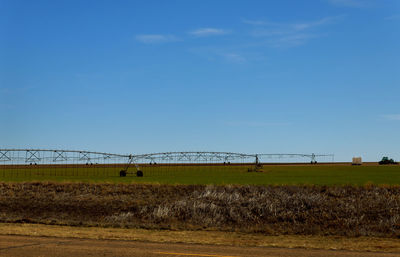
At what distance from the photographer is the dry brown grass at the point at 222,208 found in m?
28.8

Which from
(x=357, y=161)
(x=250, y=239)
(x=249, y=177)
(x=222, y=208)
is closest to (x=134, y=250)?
(x=250, y=239)

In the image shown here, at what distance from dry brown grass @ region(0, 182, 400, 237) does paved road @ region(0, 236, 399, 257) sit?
8.14 meters

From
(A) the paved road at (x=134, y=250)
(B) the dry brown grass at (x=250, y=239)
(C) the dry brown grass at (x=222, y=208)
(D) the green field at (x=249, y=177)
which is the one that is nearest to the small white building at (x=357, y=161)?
(D) the green field at (x=249, y=177)

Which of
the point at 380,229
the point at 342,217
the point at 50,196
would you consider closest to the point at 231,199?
the point at 342,217

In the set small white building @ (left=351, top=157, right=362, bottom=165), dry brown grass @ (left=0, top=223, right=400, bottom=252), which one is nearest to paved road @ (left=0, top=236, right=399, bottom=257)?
dry brown grass @ (left=0, top=223, right=400, bottom=252)

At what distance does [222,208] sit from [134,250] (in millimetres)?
17677

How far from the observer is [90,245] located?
18125 mm

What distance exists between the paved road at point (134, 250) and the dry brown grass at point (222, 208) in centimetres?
814

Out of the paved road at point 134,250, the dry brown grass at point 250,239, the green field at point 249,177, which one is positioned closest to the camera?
the paved road at point 134,250

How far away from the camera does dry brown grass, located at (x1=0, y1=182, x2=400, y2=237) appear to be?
28.8 m

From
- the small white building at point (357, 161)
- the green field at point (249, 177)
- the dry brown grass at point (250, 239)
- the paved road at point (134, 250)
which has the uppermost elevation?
the small white building at point (357, 161)

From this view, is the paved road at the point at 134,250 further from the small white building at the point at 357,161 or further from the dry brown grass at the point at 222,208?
the small white building at the point at 357,161

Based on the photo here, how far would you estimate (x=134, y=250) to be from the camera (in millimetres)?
16797

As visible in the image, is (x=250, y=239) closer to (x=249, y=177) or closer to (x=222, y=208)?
(x=222, y=208)
